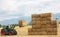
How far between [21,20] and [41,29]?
13687 mm

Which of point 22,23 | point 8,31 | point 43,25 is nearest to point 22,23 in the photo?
point 22,23

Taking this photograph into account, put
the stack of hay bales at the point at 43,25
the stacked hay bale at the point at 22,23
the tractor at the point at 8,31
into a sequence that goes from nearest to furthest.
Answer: the stack of hay bales at the point at 43,25 → the tractor at the point at 8,31 → the stacked hay bale at the point at 22,23

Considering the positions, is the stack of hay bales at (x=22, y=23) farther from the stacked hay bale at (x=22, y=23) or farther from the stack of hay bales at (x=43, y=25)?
the stack of hay bales at (x=43, y=25)

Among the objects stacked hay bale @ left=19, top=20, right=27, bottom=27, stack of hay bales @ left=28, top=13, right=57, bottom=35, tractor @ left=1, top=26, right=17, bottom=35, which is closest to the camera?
stack of hay bales @ left=28, top=13, right=57, bottom=35

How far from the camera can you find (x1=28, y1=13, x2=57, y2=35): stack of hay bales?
1738 centimetres

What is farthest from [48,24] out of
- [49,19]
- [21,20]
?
[21,20]

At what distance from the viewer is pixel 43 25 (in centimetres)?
1756

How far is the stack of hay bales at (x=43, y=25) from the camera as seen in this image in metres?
17.4

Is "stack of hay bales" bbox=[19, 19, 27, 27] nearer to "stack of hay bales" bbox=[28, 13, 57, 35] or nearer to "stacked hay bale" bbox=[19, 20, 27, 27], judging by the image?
"stacked hay bale" bbox=[19, 20, 27, 27]

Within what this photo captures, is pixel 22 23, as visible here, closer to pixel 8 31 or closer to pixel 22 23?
pixel 22 23

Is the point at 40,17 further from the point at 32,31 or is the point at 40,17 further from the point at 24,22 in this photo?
the point at 24,22

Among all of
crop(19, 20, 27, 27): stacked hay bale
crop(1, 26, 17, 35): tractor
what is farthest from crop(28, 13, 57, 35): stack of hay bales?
crop(19, 20, 27, 27): stacked hay bale

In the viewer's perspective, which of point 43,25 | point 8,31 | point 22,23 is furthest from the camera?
point 22,23

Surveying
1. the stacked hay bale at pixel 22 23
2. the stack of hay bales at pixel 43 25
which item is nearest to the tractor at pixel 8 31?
the stack of hay bales at pixel 43 25
